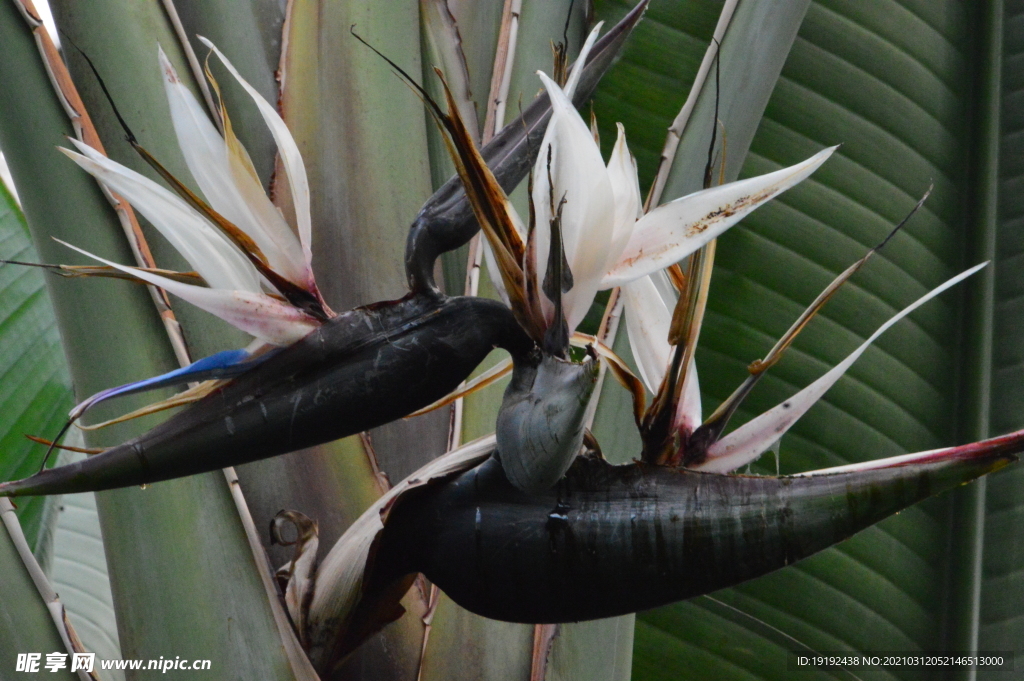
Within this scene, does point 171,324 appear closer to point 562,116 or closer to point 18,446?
point 562,116

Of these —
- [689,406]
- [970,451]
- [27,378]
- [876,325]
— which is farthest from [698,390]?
[27,378]

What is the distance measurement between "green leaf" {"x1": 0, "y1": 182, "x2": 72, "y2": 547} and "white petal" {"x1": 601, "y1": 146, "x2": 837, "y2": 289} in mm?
886

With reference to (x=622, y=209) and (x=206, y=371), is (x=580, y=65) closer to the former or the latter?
(x=622, y=209)

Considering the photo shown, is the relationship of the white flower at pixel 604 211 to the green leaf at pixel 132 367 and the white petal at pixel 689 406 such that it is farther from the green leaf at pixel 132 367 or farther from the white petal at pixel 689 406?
the green leaf at pixel 132 367

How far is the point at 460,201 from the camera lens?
349 millimetres

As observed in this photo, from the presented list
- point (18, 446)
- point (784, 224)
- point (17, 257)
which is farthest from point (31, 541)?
point (784, 224)

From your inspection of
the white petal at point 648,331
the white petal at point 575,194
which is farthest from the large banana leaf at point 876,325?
the white petal at point 575,194

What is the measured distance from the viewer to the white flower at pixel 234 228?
0.33 m

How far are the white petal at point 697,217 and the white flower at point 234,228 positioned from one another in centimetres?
12

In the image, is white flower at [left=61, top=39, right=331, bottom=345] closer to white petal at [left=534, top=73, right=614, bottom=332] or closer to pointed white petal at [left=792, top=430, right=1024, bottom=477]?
white petal at [left=534, top=73, right=614, bottom=332]

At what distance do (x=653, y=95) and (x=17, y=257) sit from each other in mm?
892

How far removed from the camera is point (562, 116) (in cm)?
31

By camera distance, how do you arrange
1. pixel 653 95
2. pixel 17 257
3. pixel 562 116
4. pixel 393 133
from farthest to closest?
1. pixel 17 257
2. pixel 653 95
3. pixel 393 133
4. pixel 562 116

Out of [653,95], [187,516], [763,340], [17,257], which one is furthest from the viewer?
[17,257]
